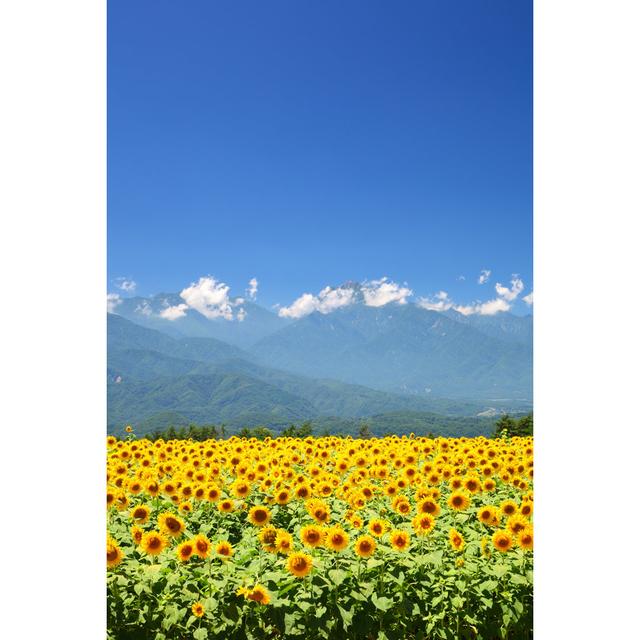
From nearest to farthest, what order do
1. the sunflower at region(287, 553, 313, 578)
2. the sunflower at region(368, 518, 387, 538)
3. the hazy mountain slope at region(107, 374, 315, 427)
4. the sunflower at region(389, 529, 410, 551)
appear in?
1. the sunflower at region(287, 553, 313, 578)
2. the sunflower at region(389, 529, 410, 551)
3. the sunflower at region(368, 518, 387, 538)
4. the hazy mountain slope at region(107, 374, 315, 427)

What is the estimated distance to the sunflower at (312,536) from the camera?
7.30 feet

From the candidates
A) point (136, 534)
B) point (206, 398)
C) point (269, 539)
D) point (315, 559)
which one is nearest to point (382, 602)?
point (315, 559)

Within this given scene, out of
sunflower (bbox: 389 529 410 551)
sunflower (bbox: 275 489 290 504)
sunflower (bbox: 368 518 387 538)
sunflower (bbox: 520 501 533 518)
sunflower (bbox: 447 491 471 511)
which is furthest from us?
sunflower (bbox: 275 489 290 504)

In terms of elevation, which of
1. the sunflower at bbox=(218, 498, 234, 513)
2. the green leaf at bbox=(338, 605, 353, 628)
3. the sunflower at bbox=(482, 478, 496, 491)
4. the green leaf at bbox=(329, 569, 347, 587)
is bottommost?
the green leaf at bbox=(338, 605, 353, 628)

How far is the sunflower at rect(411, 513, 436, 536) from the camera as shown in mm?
2377

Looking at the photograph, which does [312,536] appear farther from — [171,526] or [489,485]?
[489,485]

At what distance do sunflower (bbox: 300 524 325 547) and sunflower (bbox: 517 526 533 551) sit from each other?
2.49ft

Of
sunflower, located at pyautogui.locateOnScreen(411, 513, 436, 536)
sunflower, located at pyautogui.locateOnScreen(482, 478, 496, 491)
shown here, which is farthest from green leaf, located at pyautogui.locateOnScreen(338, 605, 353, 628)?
sunflower, located at pyautogui.locateOnScreen(482, 478, 496, 491)

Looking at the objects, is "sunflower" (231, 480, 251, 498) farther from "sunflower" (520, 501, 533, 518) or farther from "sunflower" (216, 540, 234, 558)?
"sunflower" (520, 501, 533, 518)

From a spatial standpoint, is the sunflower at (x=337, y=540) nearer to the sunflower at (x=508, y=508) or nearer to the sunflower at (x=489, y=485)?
the sunflower at (x=508, y=508)

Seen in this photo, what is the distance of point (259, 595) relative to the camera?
1934 millimetres

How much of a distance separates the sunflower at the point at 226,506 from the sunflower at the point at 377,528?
765mm
